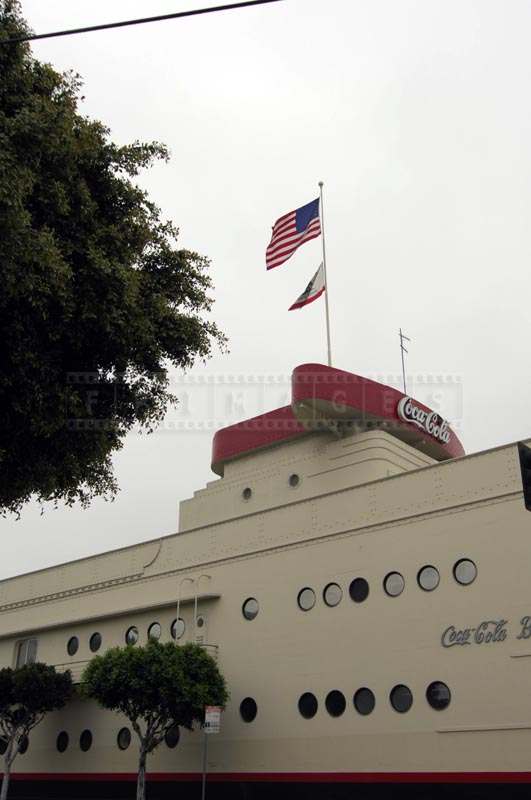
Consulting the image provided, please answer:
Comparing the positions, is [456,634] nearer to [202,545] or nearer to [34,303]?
[202,545]

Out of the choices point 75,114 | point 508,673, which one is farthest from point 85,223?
point 508,673

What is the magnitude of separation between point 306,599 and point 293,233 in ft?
48.3

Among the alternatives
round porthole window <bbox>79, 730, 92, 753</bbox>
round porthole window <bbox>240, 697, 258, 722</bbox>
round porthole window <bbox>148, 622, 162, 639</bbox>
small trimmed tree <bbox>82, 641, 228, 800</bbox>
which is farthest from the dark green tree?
round porthole window <bbox>79, 730, 92, 753</bbox>

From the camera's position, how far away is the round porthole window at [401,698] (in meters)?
24.2

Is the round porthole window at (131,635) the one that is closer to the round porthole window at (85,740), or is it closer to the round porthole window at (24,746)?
the round porthole window at (85,740)

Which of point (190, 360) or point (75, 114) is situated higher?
point (75, 114)

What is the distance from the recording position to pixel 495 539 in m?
24.0

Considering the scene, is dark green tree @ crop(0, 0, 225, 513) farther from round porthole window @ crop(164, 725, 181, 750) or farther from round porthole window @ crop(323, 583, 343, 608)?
round porthole window @ crop(164, 725, 181, 750)

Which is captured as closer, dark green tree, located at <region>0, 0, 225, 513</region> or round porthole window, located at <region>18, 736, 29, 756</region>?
dark green tree, located at <region>0, 0, 225, 513</region>

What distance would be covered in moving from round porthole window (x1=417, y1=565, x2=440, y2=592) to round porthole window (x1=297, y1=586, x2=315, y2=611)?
14.3ft

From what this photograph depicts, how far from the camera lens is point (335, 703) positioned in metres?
25.9

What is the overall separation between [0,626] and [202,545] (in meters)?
15.1

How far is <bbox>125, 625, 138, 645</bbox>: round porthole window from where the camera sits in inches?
1292

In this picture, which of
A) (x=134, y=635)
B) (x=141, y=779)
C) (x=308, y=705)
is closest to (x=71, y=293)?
(x=308, y=705)
